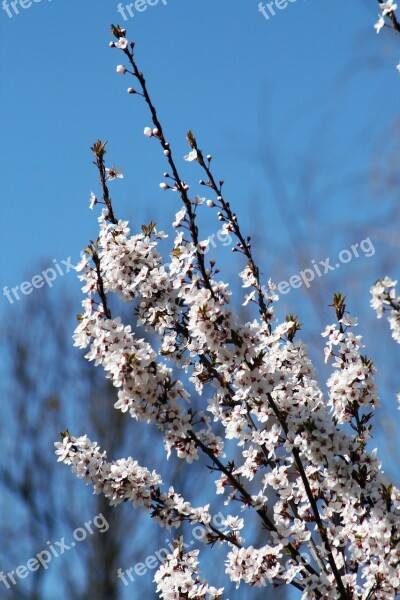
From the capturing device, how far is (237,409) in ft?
9.61

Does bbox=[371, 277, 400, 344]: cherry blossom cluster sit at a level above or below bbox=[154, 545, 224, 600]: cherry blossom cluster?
above

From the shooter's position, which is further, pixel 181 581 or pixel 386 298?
pixel 181 581

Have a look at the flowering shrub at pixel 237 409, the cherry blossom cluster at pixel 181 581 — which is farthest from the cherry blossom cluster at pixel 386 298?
the cherry blossom cluster at pixel 181 581

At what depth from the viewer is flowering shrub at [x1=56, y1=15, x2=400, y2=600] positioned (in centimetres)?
274

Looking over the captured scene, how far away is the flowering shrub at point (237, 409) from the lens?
108 inches

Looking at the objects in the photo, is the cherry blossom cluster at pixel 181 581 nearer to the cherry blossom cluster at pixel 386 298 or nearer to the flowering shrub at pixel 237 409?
the flowering shrub at pixel 237 409

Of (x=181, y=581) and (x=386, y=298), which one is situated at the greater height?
(x=386, y=298)

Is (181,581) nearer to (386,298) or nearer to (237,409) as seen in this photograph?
(237,409)

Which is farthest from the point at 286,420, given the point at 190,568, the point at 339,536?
the point at 190,568

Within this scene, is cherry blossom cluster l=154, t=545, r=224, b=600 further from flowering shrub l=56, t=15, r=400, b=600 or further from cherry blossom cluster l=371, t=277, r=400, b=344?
cherry blossom cluster l=371, t=277, r=400, b=344

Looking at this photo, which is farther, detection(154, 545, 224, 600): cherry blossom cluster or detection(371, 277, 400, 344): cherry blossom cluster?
detection(154, 545, 224, 600): cherry blossom cluster

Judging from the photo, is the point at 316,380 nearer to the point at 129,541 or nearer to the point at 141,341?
the point at 141,341

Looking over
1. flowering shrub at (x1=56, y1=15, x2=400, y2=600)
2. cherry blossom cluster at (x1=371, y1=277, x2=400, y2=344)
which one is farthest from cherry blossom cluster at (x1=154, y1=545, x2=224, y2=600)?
cherry blossom cluster at (x1=371, y1=277, x2=400, y2=344)

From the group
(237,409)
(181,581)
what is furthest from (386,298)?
(181,581)
